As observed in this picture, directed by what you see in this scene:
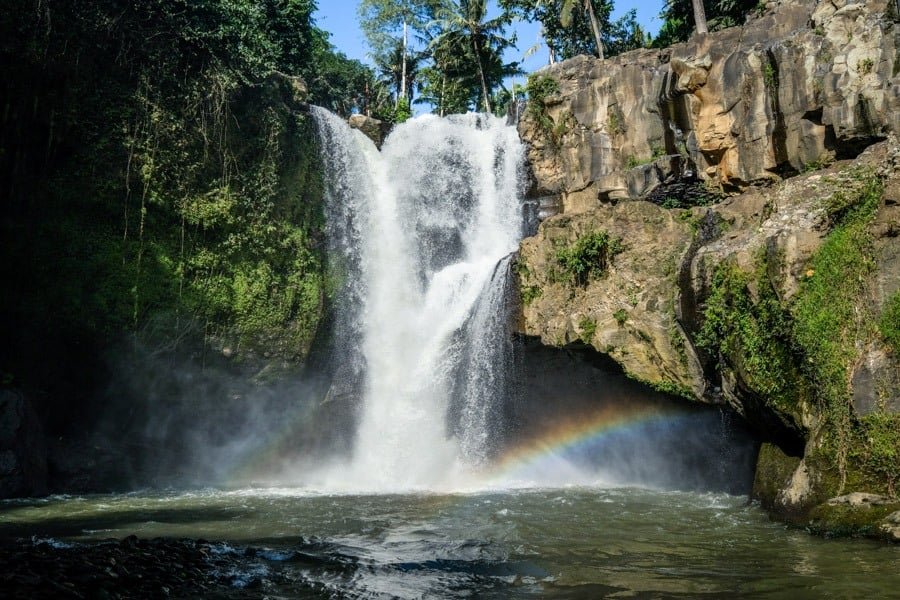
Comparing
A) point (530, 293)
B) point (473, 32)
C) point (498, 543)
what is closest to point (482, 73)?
point (473, 32)

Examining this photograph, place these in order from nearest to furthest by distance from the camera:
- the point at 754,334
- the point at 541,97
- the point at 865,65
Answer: the point at 754,334
the point at 865,65
the point at 541,97

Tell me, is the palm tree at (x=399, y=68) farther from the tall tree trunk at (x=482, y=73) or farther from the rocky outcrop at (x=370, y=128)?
the rocky outcrop at (x=370, y=128)

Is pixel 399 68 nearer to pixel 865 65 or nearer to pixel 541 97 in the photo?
pixel 541 97

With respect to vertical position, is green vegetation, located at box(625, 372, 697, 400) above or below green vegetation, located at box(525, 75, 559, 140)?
below

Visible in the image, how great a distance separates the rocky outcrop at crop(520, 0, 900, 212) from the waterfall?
218 cm

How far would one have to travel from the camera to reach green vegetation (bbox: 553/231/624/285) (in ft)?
55.9

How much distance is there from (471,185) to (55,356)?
13.5m

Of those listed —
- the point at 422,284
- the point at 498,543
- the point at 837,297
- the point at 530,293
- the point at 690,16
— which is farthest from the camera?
the point at 690,16

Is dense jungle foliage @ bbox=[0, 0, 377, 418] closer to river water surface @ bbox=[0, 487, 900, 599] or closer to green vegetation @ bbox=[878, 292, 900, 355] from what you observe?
river water surface @ bbox=[0, 487, 900, 599]

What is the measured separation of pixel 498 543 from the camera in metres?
9.84

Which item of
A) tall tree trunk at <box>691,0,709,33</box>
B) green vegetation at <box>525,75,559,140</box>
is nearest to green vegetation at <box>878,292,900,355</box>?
green vegetation at <box>525,75,559,140</box>

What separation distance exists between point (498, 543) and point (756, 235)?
7.36 meters

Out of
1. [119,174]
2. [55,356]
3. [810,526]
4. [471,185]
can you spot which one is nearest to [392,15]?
[471,185]

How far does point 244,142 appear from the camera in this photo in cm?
2045
